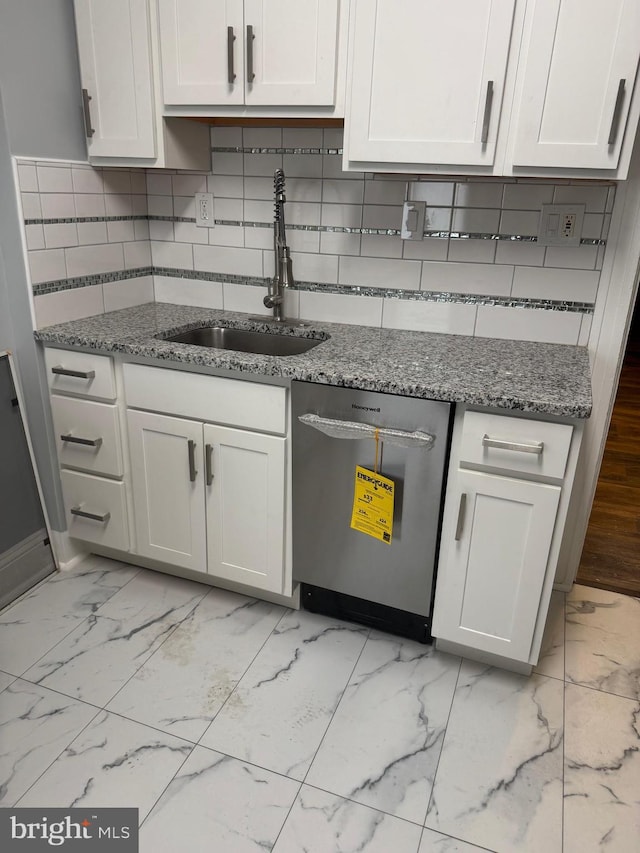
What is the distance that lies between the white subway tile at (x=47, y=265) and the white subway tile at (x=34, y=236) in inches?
0.8

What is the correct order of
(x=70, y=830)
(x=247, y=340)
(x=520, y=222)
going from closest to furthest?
(x=70, y=830), (x=520, y=222), (x=247, y=340)

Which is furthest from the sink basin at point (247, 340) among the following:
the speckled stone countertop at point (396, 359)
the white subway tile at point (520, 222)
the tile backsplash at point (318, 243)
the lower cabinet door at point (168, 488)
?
the white subway tile at point (520, 222)

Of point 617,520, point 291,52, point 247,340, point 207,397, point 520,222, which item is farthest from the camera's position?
point 617,520

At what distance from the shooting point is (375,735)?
154 centimetres

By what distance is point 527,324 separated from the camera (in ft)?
6.34

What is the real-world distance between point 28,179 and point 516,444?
5.36 ft

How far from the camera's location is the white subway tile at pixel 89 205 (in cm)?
204

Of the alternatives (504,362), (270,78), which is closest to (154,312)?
(270,78)

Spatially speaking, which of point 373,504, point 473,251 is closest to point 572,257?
point 473,251

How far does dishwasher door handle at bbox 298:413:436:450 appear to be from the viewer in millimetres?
1519

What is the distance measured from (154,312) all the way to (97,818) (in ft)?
5.33

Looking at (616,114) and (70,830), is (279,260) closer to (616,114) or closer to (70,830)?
(616,114)

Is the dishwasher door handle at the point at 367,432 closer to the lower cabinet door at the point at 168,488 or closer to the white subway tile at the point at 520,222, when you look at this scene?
the lower cabinet door at the point at 168,488

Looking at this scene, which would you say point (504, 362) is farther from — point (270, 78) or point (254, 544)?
point (270, 78)
